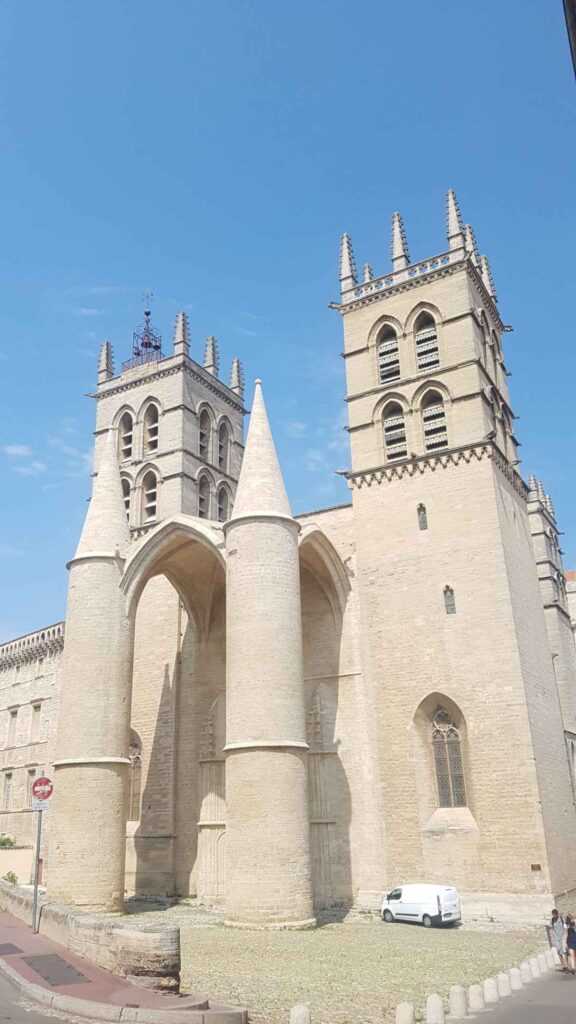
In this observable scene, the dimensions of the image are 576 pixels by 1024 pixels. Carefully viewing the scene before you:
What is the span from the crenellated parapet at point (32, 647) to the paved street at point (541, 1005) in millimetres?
26097

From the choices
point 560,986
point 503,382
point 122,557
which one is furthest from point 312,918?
point 503,382

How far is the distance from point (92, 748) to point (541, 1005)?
451 inches

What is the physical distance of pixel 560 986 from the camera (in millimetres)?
10672

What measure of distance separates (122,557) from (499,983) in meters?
13.5

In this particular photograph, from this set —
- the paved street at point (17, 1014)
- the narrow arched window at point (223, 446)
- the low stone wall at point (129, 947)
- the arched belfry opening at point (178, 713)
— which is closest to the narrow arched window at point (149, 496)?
the narrow arched window at point (223, 446)

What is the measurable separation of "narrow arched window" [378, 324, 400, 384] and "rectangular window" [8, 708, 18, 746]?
76.1ft

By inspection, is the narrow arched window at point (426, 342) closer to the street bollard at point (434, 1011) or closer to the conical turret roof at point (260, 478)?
the conical turret roof at point (260, 478)

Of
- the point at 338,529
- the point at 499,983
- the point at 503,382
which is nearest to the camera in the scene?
the point at 499,983

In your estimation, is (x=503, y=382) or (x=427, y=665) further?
(x=503, y=382)

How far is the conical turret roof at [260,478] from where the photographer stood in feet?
60.8

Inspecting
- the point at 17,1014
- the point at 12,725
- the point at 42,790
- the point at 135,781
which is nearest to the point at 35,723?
the point at 12,725

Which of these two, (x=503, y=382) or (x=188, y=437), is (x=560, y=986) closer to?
(x=503, y=382)

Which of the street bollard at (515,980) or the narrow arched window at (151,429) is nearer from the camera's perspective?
the street bollard at (515,980)

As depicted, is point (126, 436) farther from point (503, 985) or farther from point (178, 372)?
point (503, 985)
